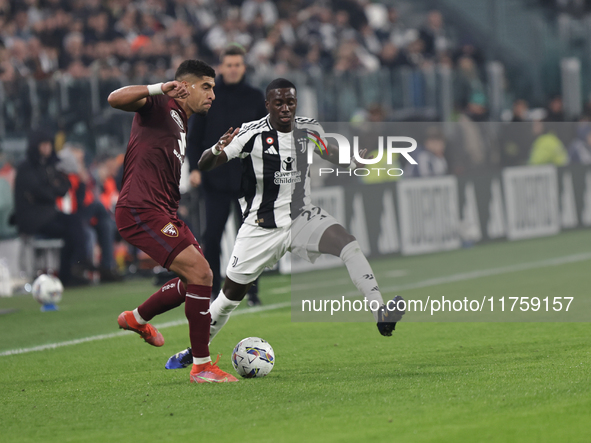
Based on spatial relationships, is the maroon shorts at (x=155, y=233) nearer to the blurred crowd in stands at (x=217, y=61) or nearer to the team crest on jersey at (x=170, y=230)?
the team crest on jersey at (x=170, y=230)

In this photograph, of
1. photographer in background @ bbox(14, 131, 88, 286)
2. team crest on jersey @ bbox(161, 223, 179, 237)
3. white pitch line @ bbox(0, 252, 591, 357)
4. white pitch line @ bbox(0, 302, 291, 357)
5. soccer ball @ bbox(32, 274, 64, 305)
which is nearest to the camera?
team crest on jersey @ bbox(161, 223, 179, 237)

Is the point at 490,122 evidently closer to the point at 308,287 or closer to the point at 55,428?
the point at 308,287

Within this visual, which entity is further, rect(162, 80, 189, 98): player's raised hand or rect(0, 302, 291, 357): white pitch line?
rect(0, 302, 291, 357): white pitch line

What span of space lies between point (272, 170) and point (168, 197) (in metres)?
0.87

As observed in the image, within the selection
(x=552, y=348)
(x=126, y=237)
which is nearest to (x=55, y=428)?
(x=126, y=237)

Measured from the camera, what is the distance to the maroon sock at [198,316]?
251 inches

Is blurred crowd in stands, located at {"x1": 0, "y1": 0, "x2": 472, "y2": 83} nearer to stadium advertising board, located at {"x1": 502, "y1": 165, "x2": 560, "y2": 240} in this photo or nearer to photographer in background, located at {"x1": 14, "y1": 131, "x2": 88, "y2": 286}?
photographer in background, located at {"x1": 14, "y1": 131, "x2": 88, "y2": 286}

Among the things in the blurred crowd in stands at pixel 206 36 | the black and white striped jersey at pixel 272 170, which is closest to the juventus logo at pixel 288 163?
the black and white striped jersey at pixel 272 170

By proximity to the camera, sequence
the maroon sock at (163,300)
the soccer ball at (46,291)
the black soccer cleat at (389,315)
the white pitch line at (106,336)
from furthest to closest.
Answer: the soccer ball at (46,291), the white pitch line at (106,336), the maroon sock at (163,300), the black soccer cleat at (389,315)

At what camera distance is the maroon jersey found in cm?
646

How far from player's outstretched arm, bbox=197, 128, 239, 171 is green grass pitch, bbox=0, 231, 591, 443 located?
1.48 meters

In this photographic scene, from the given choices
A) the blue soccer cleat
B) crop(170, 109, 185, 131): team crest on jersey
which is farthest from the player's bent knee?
crop(170, 109, 185, 131): team crest on jersey

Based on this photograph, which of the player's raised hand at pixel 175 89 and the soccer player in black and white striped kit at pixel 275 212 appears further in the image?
the soccer player in black and white striped kit at pixel 275 212

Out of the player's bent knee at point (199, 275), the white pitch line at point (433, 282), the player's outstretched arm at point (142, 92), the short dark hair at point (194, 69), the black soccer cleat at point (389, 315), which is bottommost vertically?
the white pitch line at point (433, 282)
